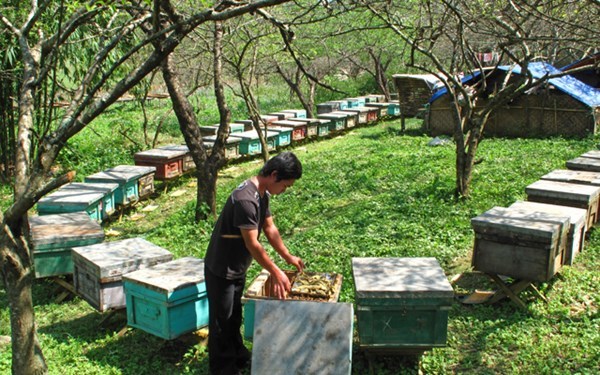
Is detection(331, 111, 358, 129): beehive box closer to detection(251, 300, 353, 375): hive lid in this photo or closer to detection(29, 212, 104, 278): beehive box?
detection(29, 212, 104, 278): beehive box

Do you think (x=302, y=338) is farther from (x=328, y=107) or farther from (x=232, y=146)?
(x=328, y=107)

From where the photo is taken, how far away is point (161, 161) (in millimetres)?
11586

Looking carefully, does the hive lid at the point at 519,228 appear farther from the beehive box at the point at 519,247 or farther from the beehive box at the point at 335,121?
the beehive box at the point at 335,121

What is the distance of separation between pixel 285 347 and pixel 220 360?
795 millimetres

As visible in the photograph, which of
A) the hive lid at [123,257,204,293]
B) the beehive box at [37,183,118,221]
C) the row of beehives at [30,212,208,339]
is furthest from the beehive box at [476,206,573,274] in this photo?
the beehive box at [37,183,118,221]

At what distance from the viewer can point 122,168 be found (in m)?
10.6

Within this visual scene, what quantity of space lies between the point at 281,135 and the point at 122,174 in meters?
6.08

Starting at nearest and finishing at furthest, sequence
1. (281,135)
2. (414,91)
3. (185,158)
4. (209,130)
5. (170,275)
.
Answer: (170,275) → (185,158) → (209,130) → (281,135) → (414,91)

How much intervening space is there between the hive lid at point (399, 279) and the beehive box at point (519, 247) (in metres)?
0.89

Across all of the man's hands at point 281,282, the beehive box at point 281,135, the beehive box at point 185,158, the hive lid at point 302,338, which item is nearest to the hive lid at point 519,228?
the hive lid at point 302,338

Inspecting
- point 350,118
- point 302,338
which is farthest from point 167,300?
point 350,118

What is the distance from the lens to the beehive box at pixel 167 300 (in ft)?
15.8

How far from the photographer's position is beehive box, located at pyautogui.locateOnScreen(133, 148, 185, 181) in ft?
38.0

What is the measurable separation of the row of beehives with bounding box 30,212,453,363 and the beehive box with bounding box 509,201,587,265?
168 cm
